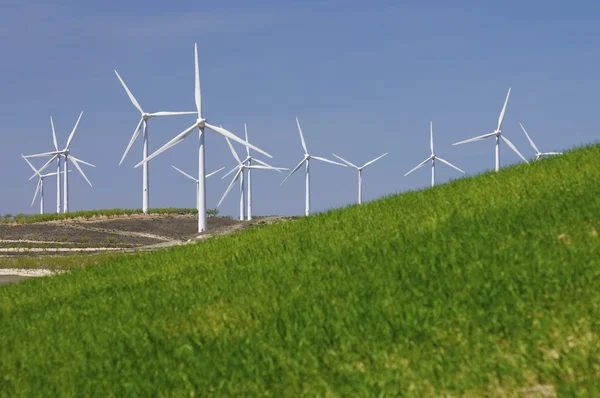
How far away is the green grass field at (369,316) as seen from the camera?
9.77 meters

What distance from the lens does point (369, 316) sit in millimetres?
11625

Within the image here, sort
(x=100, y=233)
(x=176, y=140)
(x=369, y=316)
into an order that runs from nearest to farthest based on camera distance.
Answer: (x=369, y=316) < (x=176, y=140) < (x=100, y=233)

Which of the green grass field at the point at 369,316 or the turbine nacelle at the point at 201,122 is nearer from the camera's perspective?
the green grass field at the point at 369,316

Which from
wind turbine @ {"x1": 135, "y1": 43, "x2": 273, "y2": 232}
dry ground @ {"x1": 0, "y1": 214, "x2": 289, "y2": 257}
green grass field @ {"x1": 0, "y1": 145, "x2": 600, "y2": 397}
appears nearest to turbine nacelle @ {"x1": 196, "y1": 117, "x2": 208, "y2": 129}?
wind turbine @ {"x1": 135, "y1": 43, "x2": 273, "y2": 232}

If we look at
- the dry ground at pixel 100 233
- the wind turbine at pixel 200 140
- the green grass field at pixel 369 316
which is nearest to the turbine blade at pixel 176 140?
the wind turbine at pixel 200 140

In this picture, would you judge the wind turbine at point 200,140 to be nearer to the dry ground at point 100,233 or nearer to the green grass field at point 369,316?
the dry ground at point 100,233

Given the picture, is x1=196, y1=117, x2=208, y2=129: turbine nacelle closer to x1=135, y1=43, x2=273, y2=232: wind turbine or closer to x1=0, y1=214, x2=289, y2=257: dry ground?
x1=135, y1=43, x2=273, y2=232: wind turbine

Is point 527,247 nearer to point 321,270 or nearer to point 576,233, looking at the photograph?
point 576,233

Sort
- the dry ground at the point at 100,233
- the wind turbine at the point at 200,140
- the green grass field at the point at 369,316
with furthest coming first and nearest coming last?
the dry ground at the point at 100,233, the wind turbine at the point at 200,140, the green grass field at the point at 369,316

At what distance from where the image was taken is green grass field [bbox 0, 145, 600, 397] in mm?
9766

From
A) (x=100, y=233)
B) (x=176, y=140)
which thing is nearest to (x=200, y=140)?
(x=176, y=140)

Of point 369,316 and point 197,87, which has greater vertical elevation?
point 197,87

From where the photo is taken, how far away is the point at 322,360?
10.6 metres

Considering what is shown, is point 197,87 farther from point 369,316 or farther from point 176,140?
point 369,316
